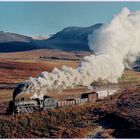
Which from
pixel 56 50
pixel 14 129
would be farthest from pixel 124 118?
pixel 56 50

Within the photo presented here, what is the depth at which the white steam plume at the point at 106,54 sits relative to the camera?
51459mm

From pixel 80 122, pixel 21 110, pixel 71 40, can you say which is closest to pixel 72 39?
pixel 71 40

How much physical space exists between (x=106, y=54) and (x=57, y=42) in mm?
118915

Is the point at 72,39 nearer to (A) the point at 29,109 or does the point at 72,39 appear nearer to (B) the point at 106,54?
(B) the point at 106,54

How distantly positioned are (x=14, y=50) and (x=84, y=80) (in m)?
95.8

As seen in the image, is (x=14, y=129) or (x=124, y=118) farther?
(x=124, y=118)

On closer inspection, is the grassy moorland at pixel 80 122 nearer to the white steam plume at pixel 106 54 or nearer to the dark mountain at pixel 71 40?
the white steam plume at pixel 106 54

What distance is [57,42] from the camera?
17275cm

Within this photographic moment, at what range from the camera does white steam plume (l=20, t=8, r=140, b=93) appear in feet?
169

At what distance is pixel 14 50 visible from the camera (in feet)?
484

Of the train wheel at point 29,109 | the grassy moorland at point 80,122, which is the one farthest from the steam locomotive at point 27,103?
the grassy moorland at point 80,122

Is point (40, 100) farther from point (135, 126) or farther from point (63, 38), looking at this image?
point (63, 38)

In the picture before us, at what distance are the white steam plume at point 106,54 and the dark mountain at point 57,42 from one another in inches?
3245

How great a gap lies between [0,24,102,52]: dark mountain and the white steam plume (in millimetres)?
82426
